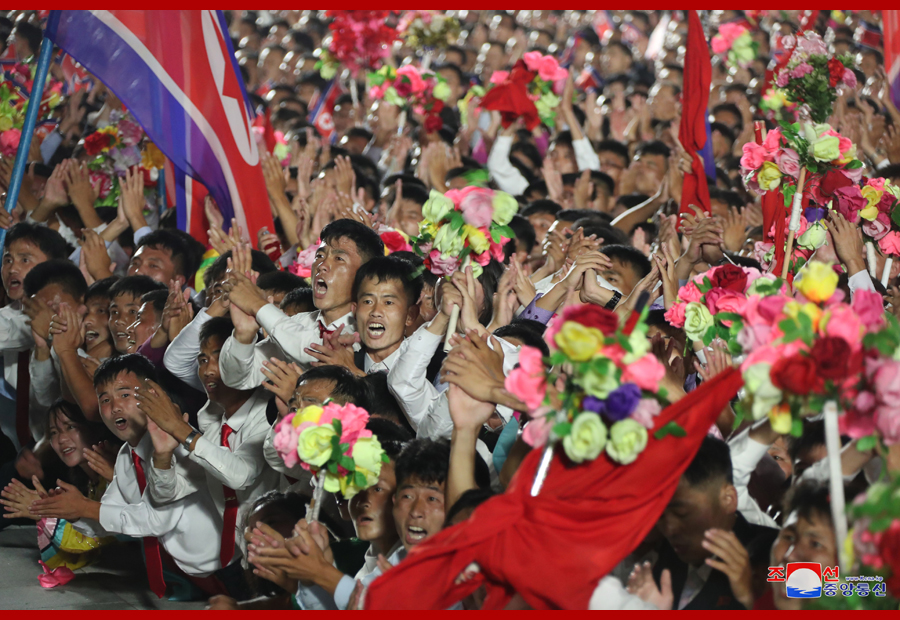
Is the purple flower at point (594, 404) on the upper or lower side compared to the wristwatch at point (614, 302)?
upper

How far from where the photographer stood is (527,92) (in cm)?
755

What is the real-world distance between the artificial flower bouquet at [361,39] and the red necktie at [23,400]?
4.58 m

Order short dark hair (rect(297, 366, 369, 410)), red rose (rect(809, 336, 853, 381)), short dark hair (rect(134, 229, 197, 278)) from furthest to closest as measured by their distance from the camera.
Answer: short dark hair (rect(134, 229, 197, 278))
short dark hair (rect(297, 366, 369, 410))
red rose (rect(809, 336, 853, 381))

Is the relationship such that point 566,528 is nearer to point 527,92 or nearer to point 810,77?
point 810,77

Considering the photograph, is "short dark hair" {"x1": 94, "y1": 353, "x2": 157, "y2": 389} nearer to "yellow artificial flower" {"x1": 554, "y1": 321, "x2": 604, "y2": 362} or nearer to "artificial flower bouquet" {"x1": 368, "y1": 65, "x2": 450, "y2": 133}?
"yellow artificial flower" {"x1": 554, "y1": 321, "x2": 604, "y2": 362}

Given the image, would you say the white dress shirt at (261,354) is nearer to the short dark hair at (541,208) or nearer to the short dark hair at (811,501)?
the short dark hair at (811,501)

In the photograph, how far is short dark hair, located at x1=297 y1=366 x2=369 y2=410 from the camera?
363cm

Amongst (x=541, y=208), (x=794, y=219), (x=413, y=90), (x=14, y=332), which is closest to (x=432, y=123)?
(x=413, y=90)

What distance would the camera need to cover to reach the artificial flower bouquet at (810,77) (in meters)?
5.32

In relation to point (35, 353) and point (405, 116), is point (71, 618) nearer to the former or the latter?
point (35, 353)

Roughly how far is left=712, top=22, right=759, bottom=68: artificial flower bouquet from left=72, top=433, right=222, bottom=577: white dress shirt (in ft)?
26.2

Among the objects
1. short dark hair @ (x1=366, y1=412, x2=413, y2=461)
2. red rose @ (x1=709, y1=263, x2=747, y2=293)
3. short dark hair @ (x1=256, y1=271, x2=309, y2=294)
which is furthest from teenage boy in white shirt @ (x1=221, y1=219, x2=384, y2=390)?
red rose @ (x1=709, y1=263, x2=747, y2=293)

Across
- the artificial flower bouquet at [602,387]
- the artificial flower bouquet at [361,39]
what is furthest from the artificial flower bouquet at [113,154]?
the artificial flower bouquet at [602,387]

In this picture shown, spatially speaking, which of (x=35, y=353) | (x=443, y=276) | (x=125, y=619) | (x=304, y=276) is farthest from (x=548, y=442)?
(x=35, y=353)
